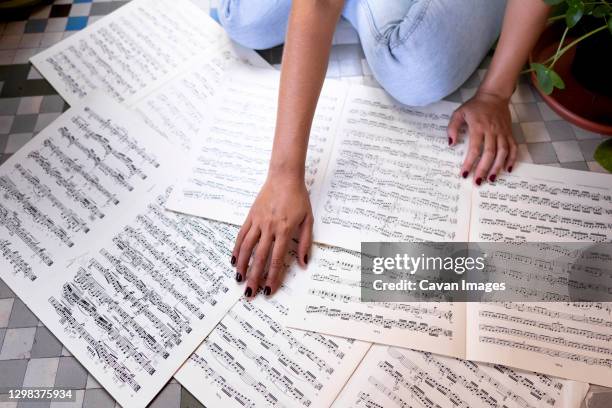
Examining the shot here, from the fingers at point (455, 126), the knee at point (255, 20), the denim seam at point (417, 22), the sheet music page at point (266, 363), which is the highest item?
the denim seam at point (417, 22)

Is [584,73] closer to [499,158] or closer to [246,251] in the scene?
[499,158]

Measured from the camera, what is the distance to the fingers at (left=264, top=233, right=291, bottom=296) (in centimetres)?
67

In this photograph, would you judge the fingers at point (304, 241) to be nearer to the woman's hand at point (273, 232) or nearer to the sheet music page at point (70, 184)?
the woman's hand at point (273, 232)

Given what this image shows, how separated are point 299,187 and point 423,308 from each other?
249 mm

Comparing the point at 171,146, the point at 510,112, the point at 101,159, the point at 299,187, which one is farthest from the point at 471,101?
the point at 101,159

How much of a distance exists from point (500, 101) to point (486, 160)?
4.8 inches

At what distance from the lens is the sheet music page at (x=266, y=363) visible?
610mm

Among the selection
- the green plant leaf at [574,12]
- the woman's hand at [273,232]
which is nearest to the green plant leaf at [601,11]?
the green plant leaf at [574,12]

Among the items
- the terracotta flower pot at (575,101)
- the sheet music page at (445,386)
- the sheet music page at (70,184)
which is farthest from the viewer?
the terracotta flower pot at (575,101)

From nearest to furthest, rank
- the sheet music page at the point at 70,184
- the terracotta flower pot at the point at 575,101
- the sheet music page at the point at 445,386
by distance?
the sheet music page at the point at 445,386
the sheet music page at the point at 70,184
the terracotta flower pot at the point at 575,101

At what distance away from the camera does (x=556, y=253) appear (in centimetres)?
70

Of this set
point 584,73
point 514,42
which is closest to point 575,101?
point 584,73

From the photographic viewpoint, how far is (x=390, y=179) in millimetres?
769

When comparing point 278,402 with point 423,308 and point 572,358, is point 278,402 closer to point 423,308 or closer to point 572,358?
point 423,308
